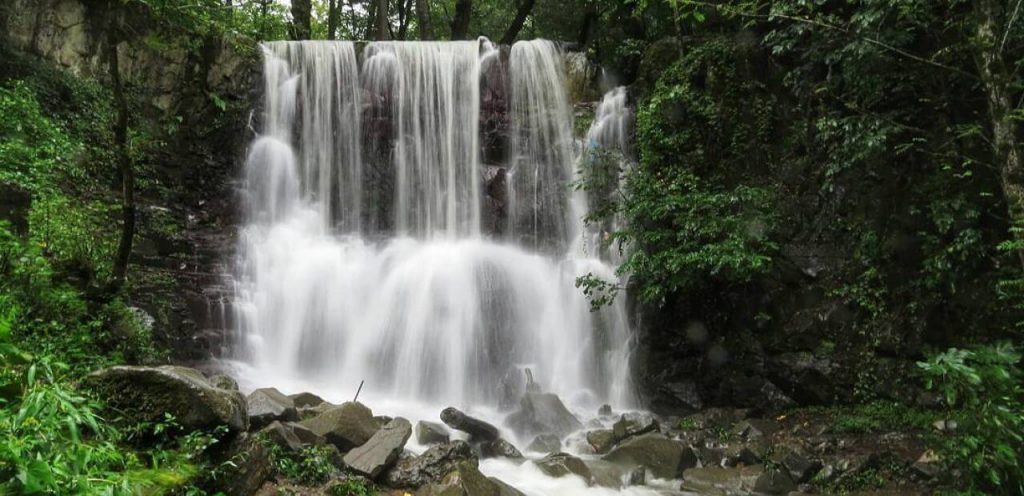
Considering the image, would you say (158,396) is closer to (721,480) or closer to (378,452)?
(378,452)

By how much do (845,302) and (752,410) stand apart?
2.21 meters

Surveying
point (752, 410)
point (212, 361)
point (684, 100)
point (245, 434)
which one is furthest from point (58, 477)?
point (684, 100)

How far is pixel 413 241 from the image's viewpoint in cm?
1326

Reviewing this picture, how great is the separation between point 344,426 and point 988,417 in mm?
6095

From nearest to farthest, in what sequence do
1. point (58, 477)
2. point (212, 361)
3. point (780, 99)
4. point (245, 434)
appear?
point (58, 477), point (245, 434), point (212, 361), point (780, 99)

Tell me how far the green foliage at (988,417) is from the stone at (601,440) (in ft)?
13.4

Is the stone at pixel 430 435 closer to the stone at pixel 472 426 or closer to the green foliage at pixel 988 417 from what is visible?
the stone at pixel 472 426

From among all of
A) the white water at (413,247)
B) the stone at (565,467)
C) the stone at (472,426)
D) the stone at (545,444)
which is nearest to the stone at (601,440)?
the stone at (545,444)

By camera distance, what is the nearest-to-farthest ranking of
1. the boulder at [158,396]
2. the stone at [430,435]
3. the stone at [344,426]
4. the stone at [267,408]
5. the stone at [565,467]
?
the boulder at [158,396] → the stone at [267,408] → the stone at [344,426] → the stone at [565,467] → the stone at [430,435]

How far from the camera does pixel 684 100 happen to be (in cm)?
1099

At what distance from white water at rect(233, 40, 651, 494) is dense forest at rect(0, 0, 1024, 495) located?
0.53m

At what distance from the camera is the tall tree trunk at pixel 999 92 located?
22.0 ft

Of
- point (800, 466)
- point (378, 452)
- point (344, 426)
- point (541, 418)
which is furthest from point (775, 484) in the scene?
point (344, 426)

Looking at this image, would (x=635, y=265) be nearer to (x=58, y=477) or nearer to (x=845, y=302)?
(x=845, y=302)
